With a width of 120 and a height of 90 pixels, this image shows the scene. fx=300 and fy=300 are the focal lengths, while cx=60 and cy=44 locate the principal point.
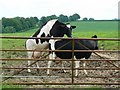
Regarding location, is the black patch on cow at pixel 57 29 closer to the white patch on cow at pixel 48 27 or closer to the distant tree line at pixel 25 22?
the white patch on cow at pixel 48 27

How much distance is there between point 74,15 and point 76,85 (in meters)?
14.3

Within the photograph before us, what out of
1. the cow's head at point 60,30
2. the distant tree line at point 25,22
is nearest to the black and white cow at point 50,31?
the cow's head at point 60,30

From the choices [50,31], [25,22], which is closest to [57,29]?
[50,31]

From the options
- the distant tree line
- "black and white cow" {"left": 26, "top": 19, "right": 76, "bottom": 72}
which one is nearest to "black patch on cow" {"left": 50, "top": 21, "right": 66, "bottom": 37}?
"black and white cow" {"left": 26, "top": 19, "right": 76, "bottom": 72}

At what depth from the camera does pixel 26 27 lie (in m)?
19.0

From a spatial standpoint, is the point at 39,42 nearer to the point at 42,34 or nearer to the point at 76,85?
the point at 42,34

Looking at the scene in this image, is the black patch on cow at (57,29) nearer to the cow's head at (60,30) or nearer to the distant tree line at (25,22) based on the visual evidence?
the cow's head at (60,30)

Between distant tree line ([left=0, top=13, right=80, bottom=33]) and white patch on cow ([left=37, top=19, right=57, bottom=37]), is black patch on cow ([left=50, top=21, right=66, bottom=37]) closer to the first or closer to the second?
white patch on cow ([left=37, top=19, right=57, bottom=37])

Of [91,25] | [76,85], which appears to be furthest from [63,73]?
[91,25]

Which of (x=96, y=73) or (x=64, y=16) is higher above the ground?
(x=64, y=16)

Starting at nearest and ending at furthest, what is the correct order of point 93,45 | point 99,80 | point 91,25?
1. point 99,80
2. point 93,45
3. point 91,25

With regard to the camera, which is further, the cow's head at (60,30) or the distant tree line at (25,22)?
the distant tree line at (25,22)

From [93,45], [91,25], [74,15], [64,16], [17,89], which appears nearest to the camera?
[17,89]

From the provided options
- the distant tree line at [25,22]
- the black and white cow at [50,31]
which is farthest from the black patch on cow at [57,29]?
the distant tree line at [25,22]
